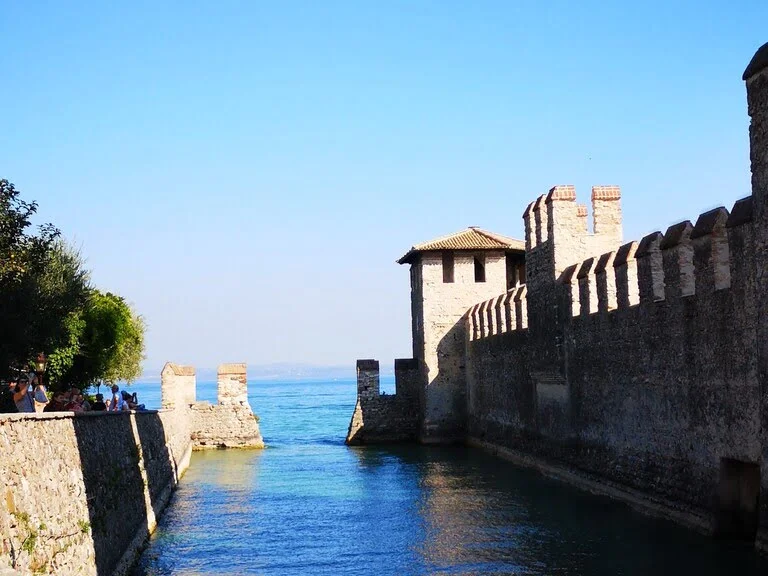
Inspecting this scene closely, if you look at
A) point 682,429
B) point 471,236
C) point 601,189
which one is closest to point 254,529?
point 682,429

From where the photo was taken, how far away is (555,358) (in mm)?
19109

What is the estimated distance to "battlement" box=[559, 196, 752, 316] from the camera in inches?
448

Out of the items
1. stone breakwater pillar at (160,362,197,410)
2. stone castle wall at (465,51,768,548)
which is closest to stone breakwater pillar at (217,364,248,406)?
stone breakwater pillar at (160,362,197,410)

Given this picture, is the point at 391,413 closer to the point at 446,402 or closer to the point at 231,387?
the point at 446,402

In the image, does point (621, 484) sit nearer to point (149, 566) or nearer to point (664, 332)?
point (664, 332)

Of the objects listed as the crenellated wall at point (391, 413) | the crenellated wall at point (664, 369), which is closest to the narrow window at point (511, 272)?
the crenellated wall at point (391, 413)

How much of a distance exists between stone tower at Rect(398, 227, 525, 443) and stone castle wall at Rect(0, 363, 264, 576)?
496 inches

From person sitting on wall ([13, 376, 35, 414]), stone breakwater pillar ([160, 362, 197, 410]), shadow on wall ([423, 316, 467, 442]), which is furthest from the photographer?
shadow on wall ([423, 316, 467, 442])

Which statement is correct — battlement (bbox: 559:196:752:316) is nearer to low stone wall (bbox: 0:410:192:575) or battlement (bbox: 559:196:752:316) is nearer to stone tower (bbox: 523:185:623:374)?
stone tower (bbox: 523:185:623:374)

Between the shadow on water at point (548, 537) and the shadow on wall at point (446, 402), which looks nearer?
the shadow on water at point (548, 537)

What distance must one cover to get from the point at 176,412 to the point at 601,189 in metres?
11.9

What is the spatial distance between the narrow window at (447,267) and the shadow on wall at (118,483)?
1484 centimetres

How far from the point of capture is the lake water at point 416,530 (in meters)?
11.7

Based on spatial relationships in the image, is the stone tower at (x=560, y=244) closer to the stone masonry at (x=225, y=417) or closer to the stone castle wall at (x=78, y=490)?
the stone castle wall at (x=78, y=490)
